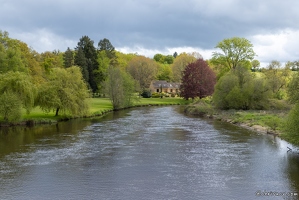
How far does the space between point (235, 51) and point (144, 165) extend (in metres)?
63.4

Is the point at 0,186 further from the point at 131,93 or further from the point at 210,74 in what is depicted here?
the point at 210,74

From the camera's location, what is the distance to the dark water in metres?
17.4

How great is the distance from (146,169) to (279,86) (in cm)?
5758

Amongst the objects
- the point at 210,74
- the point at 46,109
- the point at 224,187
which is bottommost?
the point at 224,187

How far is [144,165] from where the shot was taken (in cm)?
2234

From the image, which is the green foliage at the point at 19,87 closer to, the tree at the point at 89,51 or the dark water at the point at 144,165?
the dark water at the point at 144,165

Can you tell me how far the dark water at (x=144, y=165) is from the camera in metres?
17.4

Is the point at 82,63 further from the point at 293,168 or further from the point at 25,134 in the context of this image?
the point at 293,168

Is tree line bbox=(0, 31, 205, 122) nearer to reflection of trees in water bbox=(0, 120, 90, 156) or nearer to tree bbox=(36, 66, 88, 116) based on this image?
tree bbox=(36, 66, 88, 116)

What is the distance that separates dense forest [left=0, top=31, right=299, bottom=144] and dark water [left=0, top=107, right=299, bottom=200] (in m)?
5.18

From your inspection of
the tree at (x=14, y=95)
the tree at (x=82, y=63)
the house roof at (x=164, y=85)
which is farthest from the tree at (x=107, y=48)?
the tree at (x=14, y=95)

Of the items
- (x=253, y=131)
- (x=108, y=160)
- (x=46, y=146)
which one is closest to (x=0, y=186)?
(x=108, y=160)

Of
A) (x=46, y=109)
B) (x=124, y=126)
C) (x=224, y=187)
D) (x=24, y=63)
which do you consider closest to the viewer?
(x=224, y=187)

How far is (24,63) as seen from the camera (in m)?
55.2
